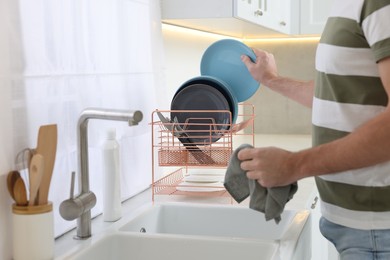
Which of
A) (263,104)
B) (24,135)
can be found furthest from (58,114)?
(263,104)

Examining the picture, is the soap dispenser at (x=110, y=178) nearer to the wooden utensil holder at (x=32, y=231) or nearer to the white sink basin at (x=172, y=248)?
the white sink basin at (x=172, y=248)

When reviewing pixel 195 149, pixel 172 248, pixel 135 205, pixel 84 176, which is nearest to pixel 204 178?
pixel 195 149

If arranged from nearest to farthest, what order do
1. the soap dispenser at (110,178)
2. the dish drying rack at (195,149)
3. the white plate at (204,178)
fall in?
the soap dispenser at (110,178)
the dish drying rack at (195,149)
the white plate at (204,178)

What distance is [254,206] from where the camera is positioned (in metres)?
1.17

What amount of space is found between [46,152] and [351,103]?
2.01 feet

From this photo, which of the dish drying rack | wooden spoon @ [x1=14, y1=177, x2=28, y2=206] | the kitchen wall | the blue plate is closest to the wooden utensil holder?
wooden spoon @ [x1=14, y1=177, x2=28, y2=206]

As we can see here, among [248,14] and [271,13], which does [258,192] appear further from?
[271,13]

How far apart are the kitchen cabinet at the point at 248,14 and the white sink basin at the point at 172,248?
35.5 inches

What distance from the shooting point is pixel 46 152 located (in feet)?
3.68

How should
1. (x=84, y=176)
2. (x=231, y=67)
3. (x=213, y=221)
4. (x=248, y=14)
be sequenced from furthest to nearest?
(x=248, y=14) → (x=231, y=67) → (x=213, y=221) → (x=84, y=176)

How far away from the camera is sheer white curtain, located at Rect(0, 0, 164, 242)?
1.16m

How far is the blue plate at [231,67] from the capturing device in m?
1.93

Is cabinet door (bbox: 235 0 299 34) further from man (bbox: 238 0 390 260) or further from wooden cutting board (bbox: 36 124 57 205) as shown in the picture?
wooden cutting board (bbox: 36 124 57 205)

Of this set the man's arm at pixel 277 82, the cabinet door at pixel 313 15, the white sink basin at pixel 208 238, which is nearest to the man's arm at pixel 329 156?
the white sink basin at pixel 208 238
